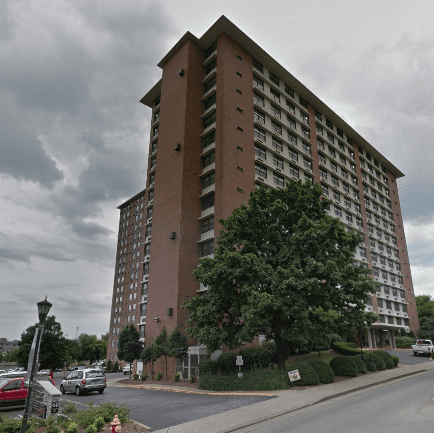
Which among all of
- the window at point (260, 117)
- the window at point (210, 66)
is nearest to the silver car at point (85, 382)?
the window at point (260, 117)

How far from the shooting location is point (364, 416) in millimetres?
11570

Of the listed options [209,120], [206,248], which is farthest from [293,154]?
[206,248]


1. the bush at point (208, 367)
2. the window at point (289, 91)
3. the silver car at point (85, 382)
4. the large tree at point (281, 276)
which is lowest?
the silver car at point (85, 382)

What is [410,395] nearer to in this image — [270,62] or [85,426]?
[85,426]

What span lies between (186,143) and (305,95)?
76.6ft

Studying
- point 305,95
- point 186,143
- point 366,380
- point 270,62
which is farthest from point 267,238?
point 305,95

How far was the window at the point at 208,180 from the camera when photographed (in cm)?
3794

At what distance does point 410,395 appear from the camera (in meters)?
15.3

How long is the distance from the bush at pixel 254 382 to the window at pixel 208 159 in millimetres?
22857

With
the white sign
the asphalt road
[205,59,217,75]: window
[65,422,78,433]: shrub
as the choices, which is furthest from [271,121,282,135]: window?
[65,422,78,433]: shrub

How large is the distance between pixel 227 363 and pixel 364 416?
50.8ft

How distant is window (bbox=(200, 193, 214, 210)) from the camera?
3737cm

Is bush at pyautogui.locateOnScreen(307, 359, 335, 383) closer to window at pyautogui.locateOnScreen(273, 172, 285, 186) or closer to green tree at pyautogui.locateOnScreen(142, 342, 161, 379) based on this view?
green tree at pyautogui.locateOnScreen(142, 342, 161, 379)

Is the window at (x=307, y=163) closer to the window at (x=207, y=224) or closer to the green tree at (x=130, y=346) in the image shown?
the window at (x=207, y=224)
